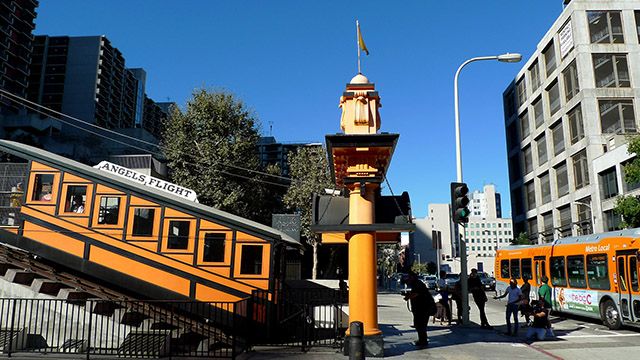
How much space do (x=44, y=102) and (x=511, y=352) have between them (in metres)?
110

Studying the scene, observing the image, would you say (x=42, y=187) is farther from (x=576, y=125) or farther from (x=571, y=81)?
(x=571, y=81)

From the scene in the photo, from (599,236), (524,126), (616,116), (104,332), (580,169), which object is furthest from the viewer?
(524,126)

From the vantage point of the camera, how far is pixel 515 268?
23.0 meters

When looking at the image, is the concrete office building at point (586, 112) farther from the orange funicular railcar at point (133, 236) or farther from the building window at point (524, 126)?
the orange funicular railcar at point (133, 236)

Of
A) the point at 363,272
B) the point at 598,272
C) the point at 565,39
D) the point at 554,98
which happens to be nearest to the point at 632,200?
the point at 598,272

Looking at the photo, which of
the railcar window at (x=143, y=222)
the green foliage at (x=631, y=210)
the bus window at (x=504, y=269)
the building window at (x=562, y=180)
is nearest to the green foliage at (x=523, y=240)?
the building window at (x=562, y=180)

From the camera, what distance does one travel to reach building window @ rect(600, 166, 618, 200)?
34062 mm

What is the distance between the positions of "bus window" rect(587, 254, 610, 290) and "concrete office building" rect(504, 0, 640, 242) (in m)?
18.9

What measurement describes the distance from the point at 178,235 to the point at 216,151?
18135mm

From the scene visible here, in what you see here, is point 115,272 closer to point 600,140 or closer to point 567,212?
point 600,140

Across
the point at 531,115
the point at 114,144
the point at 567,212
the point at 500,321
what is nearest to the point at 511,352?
the point at 500,321

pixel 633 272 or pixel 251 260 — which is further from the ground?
pixel 251 260

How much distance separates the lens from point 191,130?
31.7 meters

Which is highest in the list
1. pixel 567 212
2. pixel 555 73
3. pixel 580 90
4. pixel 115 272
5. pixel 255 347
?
pixel 555 73
